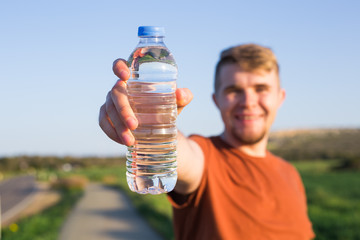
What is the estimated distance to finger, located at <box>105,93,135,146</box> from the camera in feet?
6.47

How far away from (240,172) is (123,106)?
6.05 feet

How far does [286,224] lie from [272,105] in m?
1.04

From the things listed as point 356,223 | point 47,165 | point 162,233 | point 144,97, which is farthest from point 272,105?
point 47,165

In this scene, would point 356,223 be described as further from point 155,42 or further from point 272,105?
point 155,42

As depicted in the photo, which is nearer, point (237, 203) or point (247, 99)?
point (237, 203)

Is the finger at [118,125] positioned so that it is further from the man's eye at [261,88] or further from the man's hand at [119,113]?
Answer: the man's eye at [261,88]

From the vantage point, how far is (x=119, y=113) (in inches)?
76.8

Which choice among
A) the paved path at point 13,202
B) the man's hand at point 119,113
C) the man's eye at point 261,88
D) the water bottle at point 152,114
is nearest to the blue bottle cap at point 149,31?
the water bottle at point 152,114

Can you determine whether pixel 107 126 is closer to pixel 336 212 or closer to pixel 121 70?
pixel 121 70

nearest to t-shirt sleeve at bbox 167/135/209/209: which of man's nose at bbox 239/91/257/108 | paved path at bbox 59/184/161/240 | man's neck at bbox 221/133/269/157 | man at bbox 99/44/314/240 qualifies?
man at bbox 99/44/314/240

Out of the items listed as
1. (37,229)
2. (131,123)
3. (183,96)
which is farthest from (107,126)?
(37,229)

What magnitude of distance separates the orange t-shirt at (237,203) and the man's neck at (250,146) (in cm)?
7

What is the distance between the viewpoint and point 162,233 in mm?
10195

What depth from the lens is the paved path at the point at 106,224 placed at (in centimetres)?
1027
